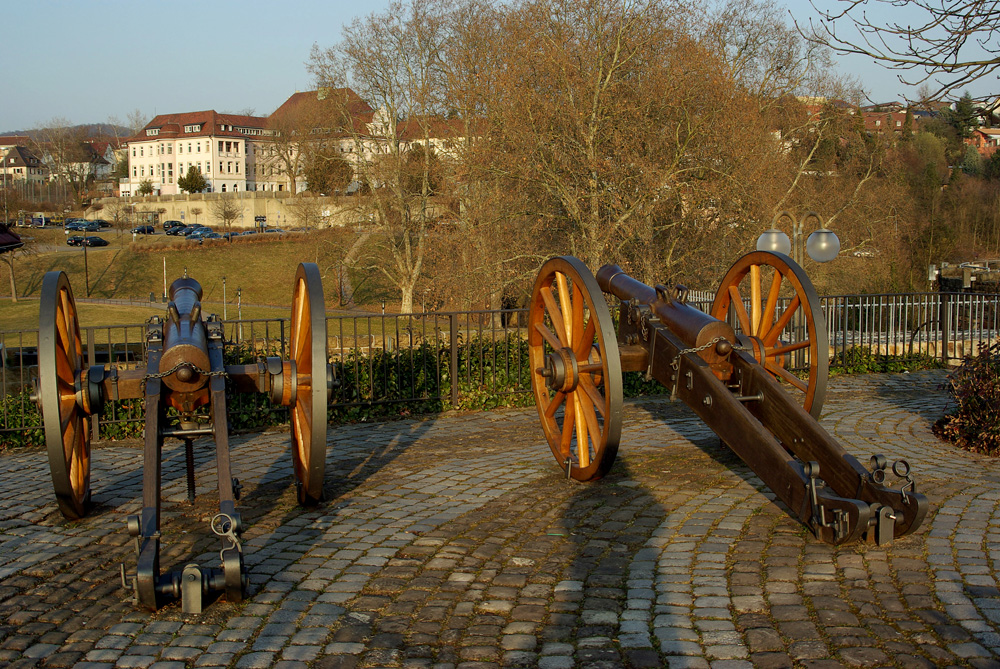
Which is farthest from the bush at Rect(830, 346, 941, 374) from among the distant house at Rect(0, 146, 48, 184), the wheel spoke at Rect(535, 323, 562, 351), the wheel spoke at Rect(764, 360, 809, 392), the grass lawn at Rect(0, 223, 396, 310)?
the distant house at Rect(0, 146, 48, 184)

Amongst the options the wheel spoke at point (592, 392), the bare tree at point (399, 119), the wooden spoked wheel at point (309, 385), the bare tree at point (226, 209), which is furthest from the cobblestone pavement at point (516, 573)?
the bare tree at point (226, 209)

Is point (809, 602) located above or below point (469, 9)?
below

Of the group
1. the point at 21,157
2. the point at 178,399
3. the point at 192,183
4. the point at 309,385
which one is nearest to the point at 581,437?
the point at 309,385

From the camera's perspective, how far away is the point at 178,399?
504cm

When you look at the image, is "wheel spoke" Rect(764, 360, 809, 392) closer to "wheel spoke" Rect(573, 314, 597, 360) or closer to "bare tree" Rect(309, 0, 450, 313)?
"wheel spoke" Rect(573, 314, 597, 360)

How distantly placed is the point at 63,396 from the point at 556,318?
3286mm

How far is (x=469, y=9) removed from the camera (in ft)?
103

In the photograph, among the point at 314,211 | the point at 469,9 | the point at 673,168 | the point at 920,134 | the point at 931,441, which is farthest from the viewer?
the point at 920,134

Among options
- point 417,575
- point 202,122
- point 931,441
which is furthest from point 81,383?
point 202,122

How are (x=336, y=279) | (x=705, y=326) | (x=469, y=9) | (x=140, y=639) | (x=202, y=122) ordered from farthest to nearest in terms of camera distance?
1. (x=202, y=122)
2. (x=336, y=279)
3. (x=469, y=9)
4. (x=705, y=326)
5. (x=140, y=639)

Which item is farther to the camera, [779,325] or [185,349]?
[779,325]

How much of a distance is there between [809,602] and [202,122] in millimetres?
107730

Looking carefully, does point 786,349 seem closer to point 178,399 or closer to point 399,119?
point 178,399

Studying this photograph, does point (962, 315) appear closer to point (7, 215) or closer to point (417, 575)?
point (417, 575)
